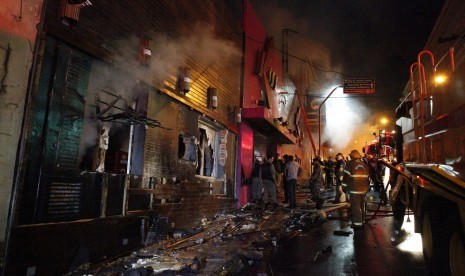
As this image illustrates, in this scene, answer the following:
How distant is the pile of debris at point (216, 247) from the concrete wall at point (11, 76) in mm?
1662

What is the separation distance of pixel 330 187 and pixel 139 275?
49.9 feet

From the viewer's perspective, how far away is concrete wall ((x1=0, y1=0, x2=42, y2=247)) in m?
3.96

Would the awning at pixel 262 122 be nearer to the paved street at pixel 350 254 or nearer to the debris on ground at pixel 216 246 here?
the debris on ground at pixel 216 246

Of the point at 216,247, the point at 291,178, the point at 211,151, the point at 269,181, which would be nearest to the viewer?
the point at 216,247

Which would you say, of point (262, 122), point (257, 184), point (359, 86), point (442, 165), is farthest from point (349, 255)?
point (359, 86)

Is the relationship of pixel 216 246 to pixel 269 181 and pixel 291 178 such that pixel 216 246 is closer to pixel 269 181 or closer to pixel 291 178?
pixel 269 181

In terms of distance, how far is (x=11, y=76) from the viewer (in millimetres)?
4117

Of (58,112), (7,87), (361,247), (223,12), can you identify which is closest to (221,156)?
(223,12)

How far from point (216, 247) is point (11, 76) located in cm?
417

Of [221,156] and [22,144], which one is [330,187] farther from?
[22,144]

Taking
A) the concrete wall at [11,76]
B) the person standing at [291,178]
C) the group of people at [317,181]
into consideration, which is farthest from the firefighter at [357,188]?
the concrete wall at [11,76]

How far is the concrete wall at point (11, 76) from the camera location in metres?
3.96

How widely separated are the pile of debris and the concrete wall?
1.66m

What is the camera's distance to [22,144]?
4164 mm
